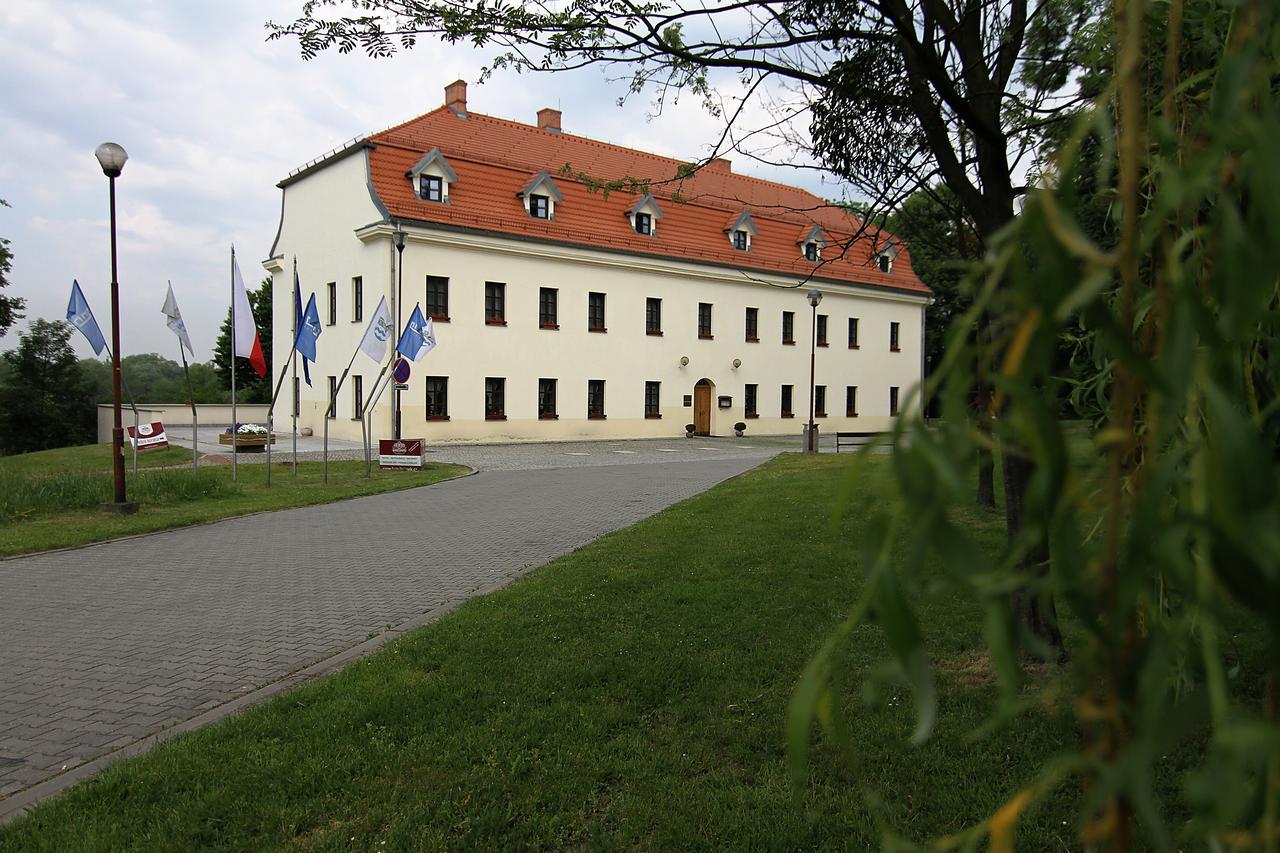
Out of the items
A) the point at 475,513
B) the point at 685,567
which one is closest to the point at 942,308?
the point at 475,513

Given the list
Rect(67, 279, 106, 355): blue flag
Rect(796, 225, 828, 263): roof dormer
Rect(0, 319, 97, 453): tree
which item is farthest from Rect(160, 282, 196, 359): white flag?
Rect(0, 319, 97, 453): tree

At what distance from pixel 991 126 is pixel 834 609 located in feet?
12.8

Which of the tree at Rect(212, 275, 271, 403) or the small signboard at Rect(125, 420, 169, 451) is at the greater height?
the tree at Rect(212, 275, 271, 403)

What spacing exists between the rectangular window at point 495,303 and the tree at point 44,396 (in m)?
36.5

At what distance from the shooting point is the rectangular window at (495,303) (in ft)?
112

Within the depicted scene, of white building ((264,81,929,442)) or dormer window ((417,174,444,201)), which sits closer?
white building ((264,81,929,442))

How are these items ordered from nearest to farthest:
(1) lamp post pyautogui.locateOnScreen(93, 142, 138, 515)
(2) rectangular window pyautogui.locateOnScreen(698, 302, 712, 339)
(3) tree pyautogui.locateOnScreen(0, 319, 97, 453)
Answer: (1) lamp post pyautogui.locateOnScreen(93, 142, 138, 515) → (2) rectangular window pyautogui.locateOnScreen(698, 302, 712, 339) → (3) tree pyautogui.locateOnScreen(0, 319, 97, 453)

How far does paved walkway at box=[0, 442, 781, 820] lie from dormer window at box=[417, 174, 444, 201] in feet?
64.6

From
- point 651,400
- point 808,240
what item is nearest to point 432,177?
point 651,400

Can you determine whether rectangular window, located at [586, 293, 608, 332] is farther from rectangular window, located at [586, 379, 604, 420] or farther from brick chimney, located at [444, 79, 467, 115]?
brick chimney, located at [444, 79, 467, 115]

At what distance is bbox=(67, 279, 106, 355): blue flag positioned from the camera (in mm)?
16203

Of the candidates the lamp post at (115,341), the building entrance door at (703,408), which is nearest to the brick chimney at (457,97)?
the building entrance door at (703,408)

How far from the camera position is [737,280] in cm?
4150

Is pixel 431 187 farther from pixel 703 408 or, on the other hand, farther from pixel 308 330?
pixel 703 408
